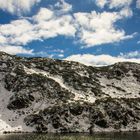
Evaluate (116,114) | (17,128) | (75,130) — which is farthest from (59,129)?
(116,114)

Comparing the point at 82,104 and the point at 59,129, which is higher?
the point at 82,104

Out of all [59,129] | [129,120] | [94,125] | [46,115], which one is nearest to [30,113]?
[46,115]

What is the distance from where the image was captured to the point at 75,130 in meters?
174

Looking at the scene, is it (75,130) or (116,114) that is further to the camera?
(116,114)

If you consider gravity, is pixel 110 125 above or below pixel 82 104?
below

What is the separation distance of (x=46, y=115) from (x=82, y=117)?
20110mm

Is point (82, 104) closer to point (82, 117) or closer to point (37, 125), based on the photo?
point (82, 117)

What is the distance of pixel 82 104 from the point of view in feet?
640

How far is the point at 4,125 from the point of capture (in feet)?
593

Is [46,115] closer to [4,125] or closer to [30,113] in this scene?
[30,113]

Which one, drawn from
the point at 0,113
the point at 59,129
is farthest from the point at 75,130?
the point at 0,113

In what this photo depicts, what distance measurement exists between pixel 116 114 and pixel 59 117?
33.0 meters

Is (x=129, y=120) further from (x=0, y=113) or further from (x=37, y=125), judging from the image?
(x=0, y=113)

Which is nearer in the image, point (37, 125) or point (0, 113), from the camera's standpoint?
point (37, 125)
